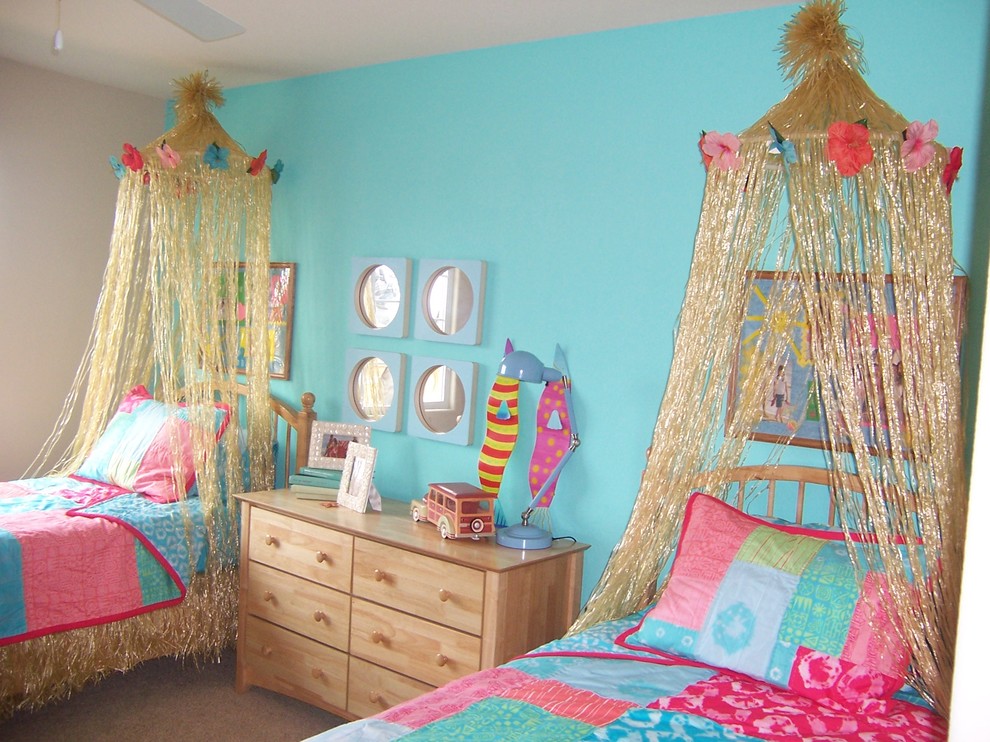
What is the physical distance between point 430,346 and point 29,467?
2.20m

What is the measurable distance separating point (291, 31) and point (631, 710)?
269cm

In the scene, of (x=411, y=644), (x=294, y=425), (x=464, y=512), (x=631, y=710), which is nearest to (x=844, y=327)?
(x=631, y=710)

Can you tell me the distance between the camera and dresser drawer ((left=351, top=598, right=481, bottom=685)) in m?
2.64

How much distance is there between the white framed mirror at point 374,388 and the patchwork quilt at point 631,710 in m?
1.63

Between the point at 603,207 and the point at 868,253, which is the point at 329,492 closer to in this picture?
the point at 603,207

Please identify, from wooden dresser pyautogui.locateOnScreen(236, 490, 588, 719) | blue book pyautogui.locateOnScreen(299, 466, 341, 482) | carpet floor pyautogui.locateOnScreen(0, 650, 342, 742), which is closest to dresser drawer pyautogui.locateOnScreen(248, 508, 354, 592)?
wooden dresser pyautogui.locateOnScreen(236, 490, 588, 719)

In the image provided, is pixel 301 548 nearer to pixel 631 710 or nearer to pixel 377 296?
pixel 377 296

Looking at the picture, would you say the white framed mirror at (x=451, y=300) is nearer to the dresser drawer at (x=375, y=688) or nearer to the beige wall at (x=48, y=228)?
the dresser drawer at (x=375, y=688)

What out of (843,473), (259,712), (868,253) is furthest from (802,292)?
(259,712)

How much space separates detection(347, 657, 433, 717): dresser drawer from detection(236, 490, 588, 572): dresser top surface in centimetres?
42

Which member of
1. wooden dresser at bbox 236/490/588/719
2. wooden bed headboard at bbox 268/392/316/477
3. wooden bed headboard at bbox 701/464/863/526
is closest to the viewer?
wooden bed headboard at bbox 701/464/863/526

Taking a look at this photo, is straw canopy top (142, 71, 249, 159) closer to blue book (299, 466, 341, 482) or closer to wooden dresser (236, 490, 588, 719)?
blue book (299, 466, 341, 482)

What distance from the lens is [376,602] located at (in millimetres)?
2883

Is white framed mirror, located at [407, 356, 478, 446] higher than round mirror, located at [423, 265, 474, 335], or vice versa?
round mirror, located at [423, 265, 474, 335]
